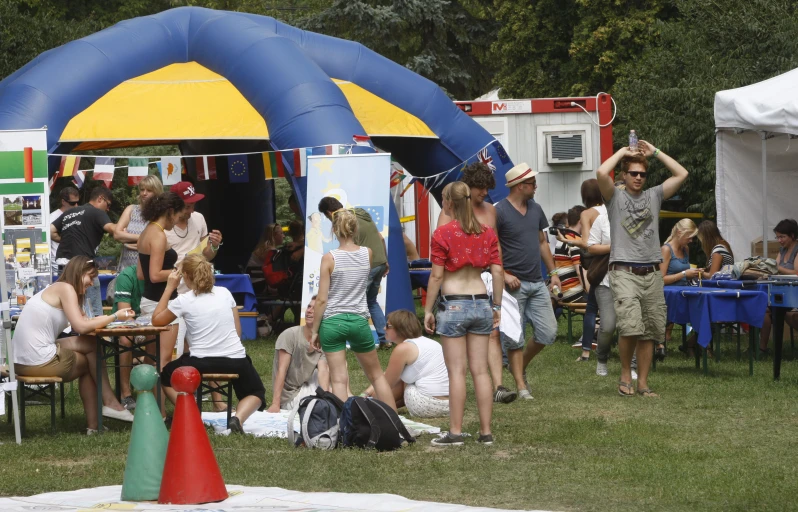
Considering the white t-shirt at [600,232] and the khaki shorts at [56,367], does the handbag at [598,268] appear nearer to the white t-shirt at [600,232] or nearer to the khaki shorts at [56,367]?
the white t-shirt at [600,232]

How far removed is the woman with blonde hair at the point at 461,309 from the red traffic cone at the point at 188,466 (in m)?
1.87

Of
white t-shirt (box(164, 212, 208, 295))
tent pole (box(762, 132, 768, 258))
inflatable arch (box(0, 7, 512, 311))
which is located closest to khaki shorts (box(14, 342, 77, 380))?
white t-shirt (box(164, 212, 208, 295))

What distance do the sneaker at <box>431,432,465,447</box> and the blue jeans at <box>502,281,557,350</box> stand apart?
76.7 inches

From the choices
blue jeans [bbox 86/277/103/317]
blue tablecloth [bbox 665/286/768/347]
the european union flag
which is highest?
the european union flag

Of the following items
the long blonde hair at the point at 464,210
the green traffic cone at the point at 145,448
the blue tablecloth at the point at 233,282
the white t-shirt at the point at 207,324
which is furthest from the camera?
the blue tablecloth at the point at 233,282

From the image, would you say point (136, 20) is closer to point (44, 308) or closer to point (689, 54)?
point (44, 308)

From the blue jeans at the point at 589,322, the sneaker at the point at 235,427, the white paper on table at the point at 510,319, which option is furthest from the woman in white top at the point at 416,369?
the blue jeans at the point at 589,322

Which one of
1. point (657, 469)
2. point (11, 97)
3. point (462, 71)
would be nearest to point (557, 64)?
point (462, 71)

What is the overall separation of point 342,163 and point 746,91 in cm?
407

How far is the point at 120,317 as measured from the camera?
331 inches

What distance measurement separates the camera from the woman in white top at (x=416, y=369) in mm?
8656

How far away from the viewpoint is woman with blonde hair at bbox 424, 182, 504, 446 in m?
7.47

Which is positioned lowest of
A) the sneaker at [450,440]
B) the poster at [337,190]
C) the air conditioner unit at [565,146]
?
the sneaker at [450,440]

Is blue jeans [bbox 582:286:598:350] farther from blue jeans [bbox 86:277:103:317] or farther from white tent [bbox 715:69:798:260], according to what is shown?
blue jeans [bbox 86:277:103:317]
